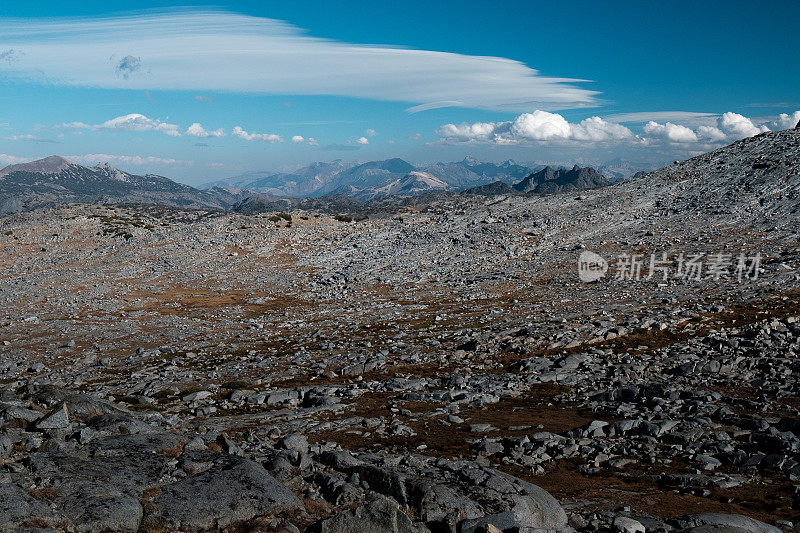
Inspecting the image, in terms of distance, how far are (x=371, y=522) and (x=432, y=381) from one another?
1564 centimetres

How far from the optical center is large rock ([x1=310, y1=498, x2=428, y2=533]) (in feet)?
39.2

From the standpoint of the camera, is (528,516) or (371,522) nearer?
(371,522)

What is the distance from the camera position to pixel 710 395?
22203mm

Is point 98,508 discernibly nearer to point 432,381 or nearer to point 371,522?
point 371,522

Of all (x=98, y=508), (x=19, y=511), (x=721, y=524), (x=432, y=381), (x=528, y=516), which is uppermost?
(x=721, y=524)

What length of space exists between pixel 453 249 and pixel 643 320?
34488mm

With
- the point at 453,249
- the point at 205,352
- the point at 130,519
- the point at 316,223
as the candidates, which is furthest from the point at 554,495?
the point at 316,223

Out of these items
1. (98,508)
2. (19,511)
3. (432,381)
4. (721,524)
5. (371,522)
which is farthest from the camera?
(432,381)

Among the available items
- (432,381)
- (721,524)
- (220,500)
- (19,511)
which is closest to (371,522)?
(220,500)

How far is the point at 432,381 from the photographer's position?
27.5 meters

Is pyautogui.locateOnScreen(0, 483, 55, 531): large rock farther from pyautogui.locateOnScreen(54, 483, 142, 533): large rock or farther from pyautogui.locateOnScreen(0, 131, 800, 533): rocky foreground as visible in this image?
pyautogui.locateOnScreen(54, 483, 142, 533): large rock

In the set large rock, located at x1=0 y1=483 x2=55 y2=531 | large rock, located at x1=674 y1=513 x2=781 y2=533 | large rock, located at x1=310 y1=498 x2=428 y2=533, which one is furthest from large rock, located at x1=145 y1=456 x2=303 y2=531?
large rock, located at x1=674 y1=513 x2=781 y2=533

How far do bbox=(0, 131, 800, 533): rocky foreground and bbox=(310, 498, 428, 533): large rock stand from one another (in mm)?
69

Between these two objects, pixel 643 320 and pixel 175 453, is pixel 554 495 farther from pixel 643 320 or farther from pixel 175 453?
pixel 643 320
